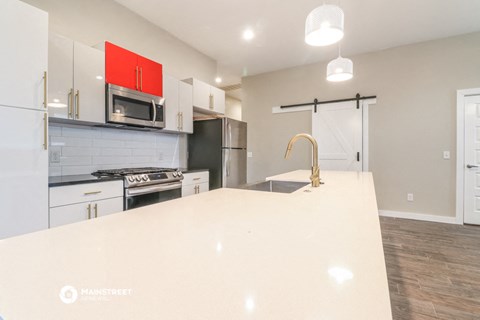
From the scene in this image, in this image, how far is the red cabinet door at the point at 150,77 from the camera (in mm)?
2734

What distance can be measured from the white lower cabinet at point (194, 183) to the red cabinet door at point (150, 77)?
3.67ft

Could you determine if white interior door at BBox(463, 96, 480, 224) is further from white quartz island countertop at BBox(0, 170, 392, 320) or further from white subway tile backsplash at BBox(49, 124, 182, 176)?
white subway tile backsplash at BBox(49, 124, 182, 176)

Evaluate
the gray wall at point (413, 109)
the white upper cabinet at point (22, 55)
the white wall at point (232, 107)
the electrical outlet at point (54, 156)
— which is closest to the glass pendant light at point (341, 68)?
the gray wall at point (413, 109)

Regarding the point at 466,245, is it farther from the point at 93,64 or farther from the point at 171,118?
the point at 93,64

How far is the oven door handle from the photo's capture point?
7.51 feet

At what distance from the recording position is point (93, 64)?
2260 mm

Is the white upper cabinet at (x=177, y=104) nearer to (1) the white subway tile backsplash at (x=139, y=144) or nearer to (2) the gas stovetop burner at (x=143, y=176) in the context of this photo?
(1) the white subway tile backsplash at (x=139, y=144)

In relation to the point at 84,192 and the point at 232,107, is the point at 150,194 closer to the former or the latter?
the point at 84,192

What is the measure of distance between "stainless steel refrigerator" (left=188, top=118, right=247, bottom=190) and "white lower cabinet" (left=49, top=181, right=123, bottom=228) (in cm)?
157

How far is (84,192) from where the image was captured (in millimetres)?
1957

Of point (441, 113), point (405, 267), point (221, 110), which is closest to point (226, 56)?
point (221, 110)

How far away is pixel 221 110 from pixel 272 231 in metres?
3.55

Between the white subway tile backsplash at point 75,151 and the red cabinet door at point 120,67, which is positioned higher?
the red cabinet door at point 120,67

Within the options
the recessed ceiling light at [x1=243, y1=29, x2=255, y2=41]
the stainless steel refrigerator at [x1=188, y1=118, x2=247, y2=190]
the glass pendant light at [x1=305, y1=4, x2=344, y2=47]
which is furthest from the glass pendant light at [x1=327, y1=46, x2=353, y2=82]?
the stainless steel refrigerator at [x1=188, y1=118, x2=247, y2=190]
